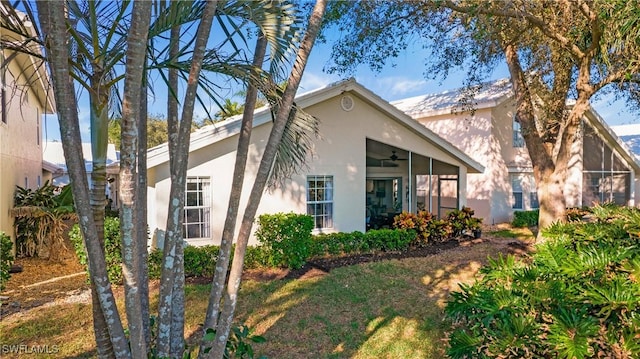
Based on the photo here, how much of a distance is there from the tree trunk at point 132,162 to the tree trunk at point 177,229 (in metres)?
0.52

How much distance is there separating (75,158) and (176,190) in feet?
2.89

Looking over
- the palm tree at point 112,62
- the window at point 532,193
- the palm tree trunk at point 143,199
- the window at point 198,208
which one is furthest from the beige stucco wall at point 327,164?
the window at point 532,193

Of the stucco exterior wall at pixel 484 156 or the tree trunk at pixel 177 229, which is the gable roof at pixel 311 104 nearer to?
the stucco exterior wall at pixel 484 156

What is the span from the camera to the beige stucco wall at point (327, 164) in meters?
9.38

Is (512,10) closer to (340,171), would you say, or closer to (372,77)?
(372,77)

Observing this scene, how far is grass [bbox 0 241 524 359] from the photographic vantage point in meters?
5.38

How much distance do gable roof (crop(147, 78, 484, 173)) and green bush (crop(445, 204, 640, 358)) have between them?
22.3 ft

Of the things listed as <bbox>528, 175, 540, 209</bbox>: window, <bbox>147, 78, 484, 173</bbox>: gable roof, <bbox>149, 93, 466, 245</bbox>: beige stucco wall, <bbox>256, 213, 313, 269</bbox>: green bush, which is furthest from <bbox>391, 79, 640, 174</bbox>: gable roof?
<bbox>256, 213, 313, 269</bbox>: green bush

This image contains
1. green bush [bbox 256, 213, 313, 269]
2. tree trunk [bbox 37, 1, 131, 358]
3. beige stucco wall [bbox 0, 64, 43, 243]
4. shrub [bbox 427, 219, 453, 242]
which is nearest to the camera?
tree trunk [bbox 37, 1, 131, 358]

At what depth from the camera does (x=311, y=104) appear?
10648 millimetres

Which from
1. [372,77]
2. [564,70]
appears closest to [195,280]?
[372,77]

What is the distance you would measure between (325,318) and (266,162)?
12.8 feet

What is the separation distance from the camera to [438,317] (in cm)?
654

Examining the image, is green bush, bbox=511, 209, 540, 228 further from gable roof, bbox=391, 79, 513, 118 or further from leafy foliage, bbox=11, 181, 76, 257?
leafy foliage, bbox=11, 181, 76, 257
